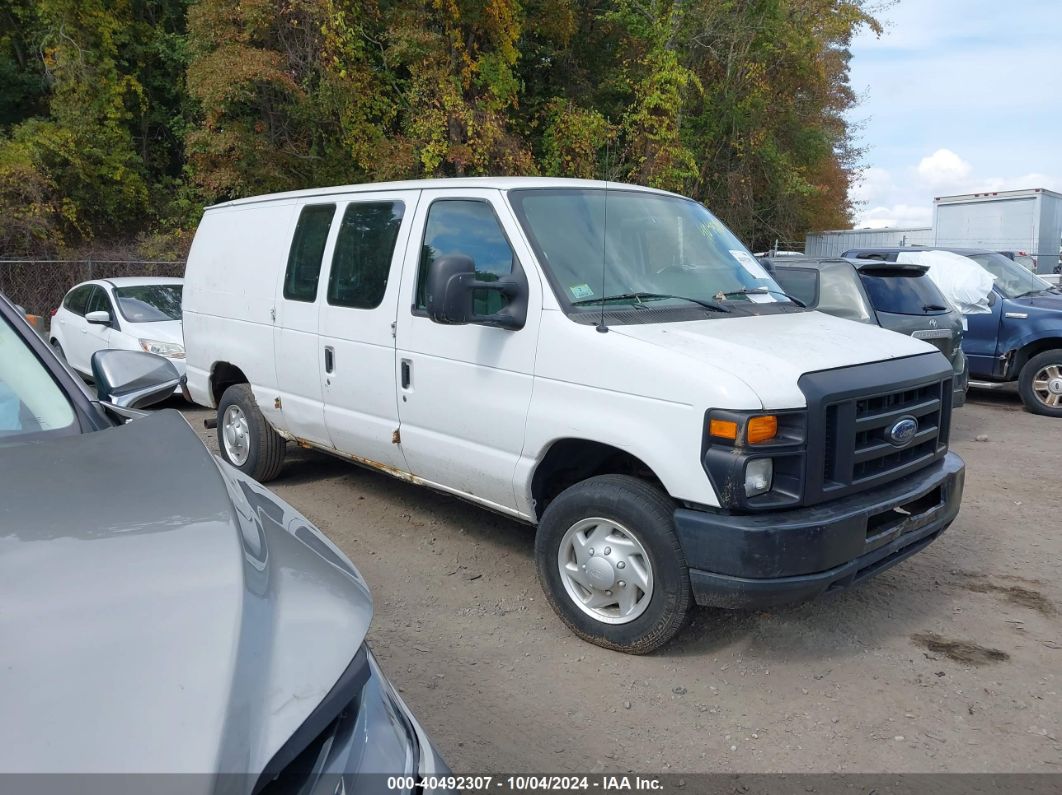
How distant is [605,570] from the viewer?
152 inches

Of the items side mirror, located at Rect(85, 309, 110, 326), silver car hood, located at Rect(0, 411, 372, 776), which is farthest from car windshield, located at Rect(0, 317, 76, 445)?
side mirror, located at Rect(85, 309, 110, 326)

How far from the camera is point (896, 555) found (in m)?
3.92

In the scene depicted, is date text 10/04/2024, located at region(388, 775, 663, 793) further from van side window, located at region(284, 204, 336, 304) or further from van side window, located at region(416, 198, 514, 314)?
van side window, located at region(284, 204, 336, 304)

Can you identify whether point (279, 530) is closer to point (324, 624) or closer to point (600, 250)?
point (324, 624)

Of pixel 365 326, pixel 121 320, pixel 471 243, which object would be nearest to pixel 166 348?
pixel 121 320

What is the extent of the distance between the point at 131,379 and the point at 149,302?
8545 mm

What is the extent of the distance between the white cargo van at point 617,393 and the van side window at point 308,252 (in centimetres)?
2

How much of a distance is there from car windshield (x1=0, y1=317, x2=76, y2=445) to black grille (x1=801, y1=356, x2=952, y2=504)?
8.96 feet

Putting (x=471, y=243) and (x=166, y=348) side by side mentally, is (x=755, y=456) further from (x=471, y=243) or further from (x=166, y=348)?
(x=166, y=348)

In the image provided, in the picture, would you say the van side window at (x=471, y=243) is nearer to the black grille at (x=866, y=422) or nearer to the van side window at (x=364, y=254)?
the van side window at (x=364, y=254)

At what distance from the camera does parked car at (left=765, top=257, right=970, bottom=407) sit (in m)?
8.04

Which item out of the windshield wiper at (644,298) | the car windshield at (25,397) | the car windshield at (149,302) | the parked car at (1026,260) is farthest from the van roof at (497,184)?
the parked car at (1026,260)

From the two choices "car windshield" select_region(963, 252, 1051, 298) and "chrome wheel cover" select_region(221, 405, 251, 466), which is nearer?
"chrome wheel cover" select_region(221, 405, 251, 466)

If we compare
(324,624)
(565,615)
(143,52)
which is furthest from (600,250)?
(143,52)
